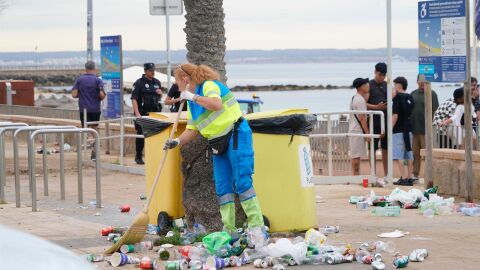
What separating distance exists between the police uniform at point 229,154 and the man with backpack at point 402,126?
23.3 feet

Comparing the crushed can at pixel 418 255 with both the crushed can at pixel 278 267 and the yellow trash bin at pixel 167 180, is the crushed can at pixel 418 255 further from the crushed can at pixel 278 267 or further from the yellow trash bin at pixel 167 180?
the yellow trash bin at pixel 167 180

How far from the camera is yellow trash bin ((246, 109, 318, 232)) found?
1016 centimetres

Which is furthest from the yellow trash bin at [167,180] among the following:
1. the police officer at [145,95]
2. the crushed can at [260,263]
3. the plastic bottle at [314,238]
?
A: the police officer at [145,95]

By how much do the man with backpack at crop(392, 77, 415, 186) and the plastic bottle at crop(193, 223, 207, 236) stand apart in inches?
264

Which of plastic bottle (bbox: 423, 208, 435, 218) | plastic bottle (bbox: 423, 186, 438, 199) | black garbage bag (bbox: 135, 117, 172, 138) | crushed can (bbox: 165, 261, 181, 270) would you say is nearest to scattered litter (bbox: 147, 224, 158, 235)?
black garbage bag (bbox: 135, 117, 172, 138)

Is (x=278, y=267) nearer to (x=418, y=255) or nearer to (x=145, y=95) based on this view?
(x=418, y=255)

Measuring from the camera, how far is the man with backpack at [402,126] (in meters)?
16.5

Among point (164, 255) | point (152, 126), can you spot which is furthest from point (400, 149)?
point (164, 255)

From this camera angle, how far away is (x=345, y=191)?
14727mm

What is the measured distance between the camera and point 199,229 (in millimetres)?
10250

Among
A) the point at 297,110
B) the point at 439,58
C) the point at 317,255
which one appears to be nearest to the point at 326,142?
the point at 439,58

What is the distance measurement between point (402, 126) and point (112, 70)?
598 cm

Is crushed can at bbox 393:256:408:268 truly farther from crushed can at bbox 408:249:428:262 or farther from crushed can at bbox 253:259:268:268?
crushed can at bbox 253:259:268:268

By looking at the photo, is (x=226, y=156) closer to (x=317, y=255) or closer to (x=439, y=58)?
(x=317, y=255)
